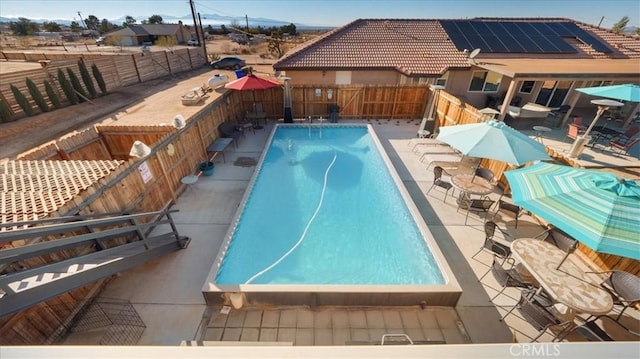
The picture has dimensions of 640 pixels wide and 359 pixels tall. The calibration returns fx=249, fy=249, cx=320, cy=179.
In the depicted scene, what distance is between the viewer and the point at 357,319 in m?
5.08

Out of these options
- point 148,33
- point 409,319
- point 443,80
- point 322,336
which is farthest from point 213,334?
point 148,33

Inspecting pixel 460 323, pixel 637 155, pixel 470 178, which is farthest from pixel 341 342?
pixel 637 155

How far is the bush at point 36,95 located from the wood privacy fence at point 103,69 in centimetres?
18

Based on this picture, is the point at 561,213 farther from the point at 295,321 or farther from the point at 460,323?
the point at 295,321

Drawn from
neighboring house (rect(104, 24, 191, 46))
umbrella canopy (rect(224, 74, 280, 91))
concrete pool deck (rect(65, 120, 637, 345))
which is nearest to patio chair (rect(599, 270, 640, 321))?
concrete pool deck (rect(65, 120, 637, 345))

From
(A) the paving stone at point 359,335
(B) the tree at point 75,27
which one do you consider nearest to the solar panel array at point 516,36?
(A) the paving stone at point 359,335

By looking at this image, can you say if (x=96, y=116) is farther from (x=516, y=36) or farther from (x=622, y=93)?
(x=516, y=36)

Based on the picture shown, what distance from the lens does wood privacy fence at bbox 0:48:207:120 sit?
10227 millimetres

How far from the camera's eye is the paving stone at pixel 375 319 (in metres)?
4.97

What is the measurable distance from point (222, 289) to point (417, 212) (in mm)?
5515

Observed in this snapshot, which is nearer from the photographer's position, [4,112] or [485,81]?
[4,112]

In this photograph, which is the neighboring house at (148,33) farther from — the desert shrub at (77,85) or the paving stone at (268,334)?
the paving stone at (268,334)

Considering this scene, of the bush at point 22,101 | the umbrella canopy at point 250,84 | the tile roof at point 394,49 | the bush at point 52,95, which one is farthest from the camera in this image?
the tile roof at point 394,49

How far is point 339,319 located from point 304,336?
780 millimetres
